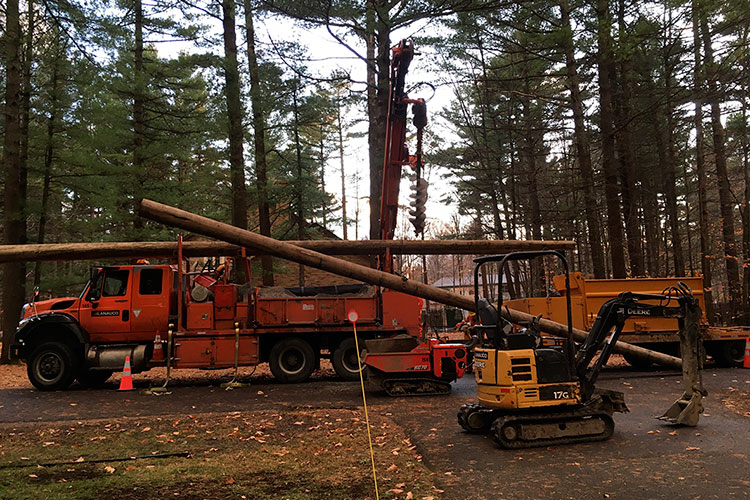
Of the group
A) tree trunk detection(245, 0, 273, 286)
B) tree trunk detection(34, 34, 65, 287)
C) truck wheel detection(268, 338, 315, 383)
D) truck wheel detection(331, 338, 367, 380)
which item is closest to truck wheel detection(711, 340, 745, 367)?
truck wheel detection(331, 338, 367, 380)

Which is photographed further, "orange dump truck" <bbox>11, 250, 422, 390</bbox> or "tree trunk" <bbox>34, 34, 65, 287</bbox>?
"tree trunk" <bbox>34, 34, 65, 287</bbox>

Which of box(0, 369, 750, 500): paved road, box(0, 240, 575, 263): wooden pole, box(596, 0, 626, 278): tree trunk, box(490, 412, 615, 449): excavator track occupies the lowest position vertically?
box(0, 369, 750, 500): paved road

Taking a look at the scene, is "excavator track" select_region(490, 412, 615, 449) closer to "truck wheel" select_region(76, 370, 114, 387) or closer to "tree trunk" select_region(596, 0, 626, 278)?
"truck wheel" select_region(76, 370, 114, 387)

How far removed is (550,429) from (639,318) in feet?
27.7

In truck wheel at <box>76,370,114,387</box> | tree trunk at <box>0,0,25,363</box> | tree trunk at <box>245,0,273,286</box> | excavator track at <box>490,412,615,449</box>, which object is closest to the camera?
excavator track at <box>490,412,615,449</box>

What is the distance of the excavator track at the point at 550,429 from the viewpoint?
22.0ft

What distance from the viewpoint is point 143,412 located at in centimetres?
959

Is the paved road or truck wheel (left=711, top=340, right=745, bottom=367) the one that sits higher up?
truck wheel (left=711, top=340, right=745, bottom=367)

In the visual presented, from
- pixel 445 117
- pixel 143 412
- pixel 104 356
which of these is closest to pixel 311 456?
pixel 143 412

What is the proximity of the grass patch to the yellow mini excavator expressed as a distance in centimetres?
123

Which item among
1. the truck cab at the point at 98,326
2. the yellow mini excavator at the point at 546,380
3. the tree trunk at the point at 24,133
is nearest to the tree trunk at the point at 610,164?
the yellow mini excavator at the point at 546,380

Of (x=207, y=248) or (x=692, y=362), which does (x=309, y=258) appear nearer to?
(x=207, y=248)

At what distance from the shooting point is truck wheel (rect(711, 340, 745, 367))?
1400 centimetres

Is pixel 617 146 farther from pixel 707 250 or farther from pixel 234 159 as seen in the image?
pixel 234 159
